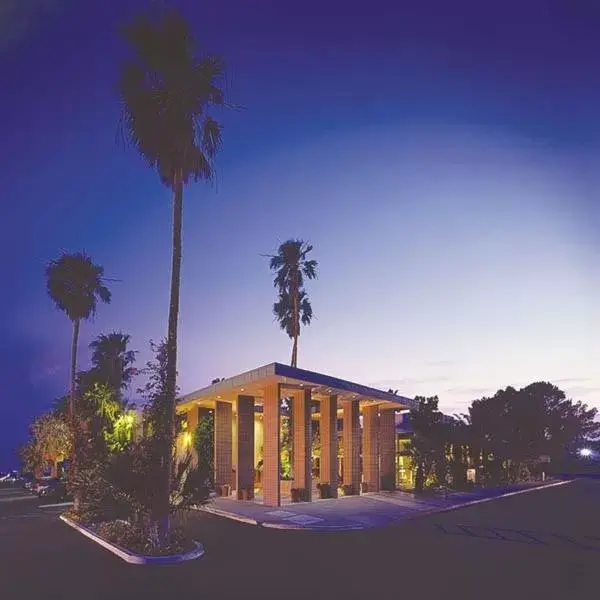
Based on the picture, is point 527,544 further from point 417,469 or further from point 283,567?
point 417,469

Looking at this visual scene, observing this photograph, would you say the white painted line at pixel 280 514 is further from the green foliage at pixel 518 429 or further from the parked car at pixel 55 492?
the green foliage at pixel 518 429

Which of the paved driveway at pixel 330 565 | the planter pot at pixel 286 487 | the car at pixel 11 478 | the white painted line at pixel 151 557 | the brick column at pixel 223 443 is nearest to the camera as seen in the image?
the paved driveway at pixel 330 565

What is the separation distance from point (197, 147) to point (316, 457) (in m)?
27.3

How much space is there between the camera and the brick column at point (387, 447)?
36.2m

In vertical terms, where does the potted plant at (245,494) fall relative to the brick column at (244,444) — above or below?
below

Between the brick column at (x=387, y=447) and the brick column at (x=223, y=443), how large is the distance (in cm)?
902

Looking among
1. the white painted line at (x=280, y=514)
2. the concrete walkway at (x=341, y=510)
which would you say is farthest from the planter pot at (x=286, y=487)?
the white painted line at (x=280, y=514)

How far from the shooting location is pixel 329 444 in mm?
30391

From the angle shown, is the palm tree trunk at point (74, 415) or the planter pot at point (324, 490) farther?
the planter pot at point (324, 490)

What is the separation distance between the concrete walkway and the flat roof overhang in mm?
4895

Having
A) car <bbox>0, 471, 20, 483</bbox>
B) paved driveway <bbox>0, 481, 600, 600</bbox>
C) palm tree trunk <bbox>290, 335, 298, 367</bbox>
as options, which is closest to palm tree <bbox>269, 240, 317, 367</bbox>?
palm tree trunk <bbox>290, 335, 298, 367</bbox>

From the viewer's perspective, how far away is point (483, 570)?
12.7 meters

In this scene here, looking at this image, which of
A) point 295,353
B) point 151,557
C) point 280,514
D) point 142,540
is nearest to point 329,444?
point 280,514

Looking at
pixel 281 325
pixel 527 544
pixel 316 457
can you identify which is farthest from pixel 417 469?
pixel 527 544
